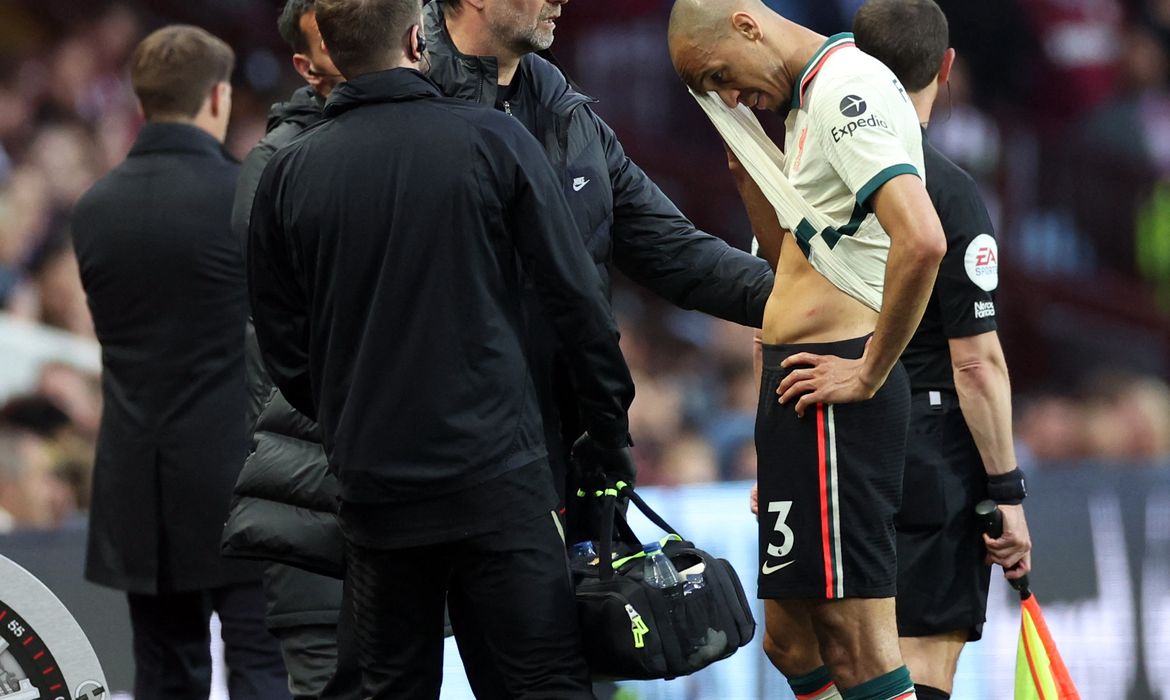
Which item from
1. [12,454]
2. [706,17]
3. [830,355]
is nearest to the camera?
[830,355]

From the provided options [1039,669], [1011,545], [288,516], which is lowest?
[1039,669]

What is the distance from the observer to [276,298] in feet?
10.3

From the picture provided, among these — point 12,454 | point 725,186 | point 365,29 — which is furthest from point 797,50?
point 725,186

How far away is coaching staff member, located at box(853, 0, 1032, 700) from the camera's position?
12.5 ft

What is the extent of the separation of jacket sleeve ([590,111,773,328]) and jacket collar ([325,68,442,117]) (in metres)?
0.69

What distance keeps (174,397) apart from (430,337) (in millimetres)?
1813

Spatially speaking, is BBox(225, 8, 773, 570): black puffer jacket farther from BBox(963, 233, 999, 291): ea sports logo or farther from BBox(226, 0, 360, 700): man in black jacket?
BBox(963, 233, 999, 291): ea sports logo

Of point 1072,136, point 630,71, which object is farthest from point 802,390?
point 1072,136

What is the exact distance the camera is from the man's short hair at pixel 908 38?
387 cm

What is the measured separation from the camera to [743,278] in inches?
141

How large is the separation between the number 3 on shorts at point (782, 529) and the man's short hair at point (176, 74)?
2.15 metres

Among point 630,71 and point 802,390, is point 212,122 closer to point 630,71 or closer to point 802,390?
point 802,390

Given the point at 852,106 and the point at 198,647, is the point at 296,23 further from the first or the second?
the point at 198,647

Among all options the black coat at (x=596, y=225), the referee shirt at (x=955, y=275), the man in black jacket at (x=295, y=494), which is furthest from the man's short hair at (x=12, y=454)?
the referee shirt at (x=955, y=275)
